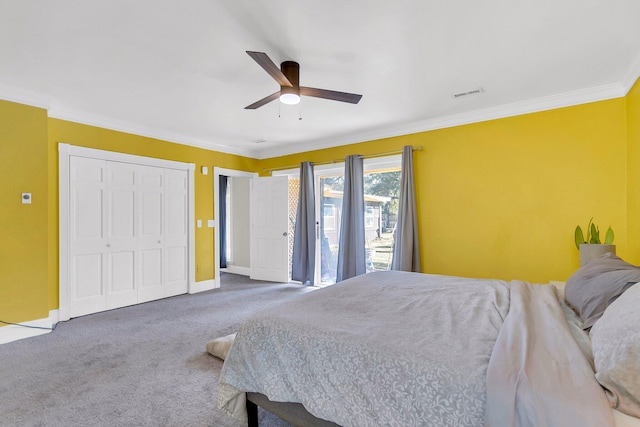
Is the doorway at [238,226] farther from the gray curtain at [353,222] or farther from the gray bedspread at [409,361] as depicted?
the gray bedspread at [409,361]

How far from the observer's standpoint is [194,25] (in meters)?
2.12

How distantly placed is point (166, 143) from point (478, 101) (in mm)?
4354

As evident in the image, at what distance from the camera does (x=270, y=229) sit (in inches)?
226

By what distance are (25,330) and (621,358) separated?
4643mm

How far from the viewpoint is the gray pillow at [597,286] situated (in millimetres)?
1479

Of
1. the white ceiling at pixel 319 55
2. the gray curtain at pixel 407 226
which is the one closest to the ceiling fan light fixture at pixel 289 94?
the white ceiling at pixel 319 55

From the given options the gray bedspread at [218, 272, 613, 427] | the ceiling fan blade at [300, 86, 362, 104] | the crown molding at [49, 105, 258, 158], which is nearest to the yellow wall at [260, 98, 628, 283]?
the gray bedspread at [218, 272, 613, 427]

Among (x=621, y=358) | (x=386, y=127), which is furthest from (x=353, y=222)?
(x=621, y=358)

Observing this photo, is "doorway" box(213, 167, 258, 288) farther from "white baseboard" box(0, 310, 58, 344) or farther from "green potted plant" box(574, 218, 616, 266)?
"green potted plant" box(574, 218, 616, 266)

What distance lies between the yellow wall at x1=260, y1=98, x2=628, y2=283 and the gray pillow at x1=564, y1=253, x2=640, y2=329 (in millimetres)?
1617

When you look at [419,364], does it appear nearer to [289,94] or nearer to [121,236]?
[289,94]

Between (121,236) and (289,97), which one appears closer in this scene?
(289,97)

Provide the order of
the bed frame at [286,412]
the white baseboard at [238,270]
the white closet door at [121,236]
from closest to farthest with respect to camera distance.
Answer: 1. the bed frame at [286,412]
2. the white closet door at [121,236]
3. the white baseboard at [238,270]

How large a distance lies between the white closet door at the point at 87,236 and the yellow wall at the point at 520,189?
167 inches
